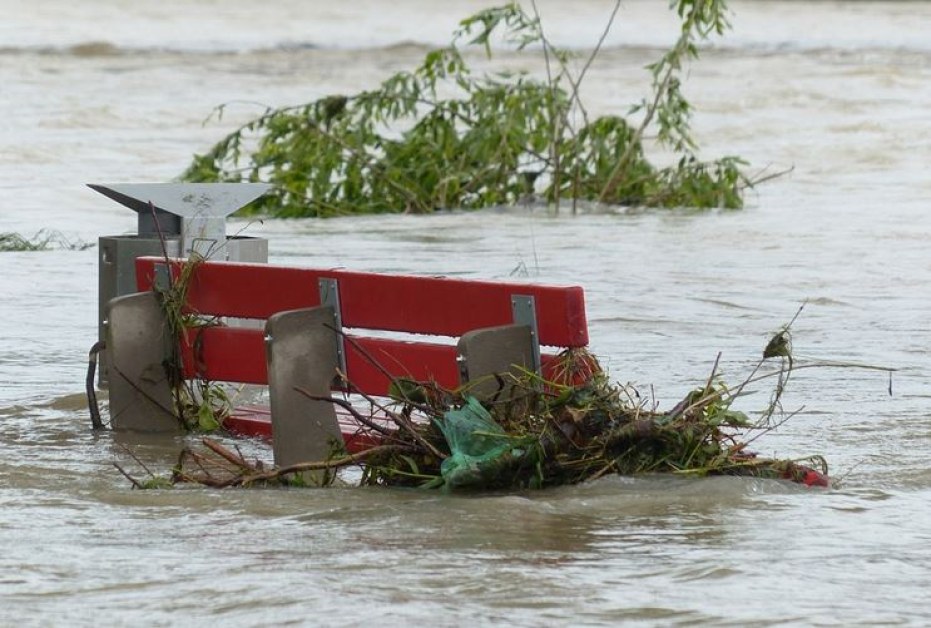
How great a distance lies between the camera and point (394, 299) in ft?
22.5

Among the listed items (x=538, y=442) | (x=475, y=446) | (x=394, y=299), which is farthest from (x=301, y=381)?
(x=538, y=442)

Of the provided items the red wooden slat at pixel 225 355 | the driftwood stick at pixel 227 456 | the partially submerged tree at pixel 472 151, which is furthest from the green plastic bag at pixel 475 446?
the partially submerged tree at pixel 472 151

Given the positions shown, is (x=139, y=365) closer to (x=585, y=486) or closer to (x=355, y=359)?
(x=355, y=359)

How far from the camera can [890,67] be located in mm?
37031

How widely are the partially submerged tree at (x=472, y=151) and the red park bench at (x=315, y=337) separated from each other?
8157mm

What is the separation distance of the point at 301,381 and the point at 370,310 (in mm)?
A: 360

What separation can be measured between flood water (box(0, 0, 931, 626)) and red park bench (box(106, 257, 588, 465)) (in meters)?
0.38

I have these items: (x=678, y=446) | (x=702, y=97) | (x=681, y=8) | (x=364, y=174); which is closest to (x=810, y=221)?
(x=681, y=8)

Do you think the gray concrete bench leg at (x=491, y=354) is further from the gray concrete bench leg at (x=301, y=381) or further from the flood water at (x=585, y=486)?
the gray concrete bench leg at (x=301, y=381)

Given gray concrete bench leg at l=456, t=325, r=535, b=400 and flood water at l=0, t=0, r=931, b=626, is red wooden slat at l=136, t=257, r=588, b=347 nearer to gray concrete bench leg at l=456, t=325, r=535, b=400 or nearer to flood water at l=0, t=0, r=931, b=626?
gray concrete bench leg at l=456, t=325, r=535, b=400

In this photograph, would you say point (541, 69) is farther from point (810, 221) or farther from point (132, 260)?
point (132, 260)

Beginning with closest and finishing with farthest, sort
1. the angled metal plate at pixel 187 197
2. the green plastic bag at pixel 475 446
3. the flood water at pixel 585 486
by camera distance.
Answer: the flood water at pixel 585 486
the green plastic bag at pixel 475 446
the angled metal plate at pixel 187 197

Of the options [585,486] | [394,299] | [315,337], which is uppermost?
[394,299]

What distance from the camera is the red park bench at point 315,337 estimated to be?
255 inches
